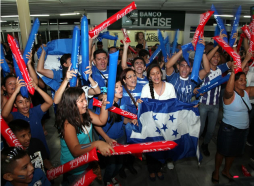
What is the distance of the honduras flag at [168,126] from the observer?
276cm

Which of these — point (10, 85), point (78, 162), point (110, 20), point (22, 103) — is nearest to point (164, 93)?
point (110, 20)

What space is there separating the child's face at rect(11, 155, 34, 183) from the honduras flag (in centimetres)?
143

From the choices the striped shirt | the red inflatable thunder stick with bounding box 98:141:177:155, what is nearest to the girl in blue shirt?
the red inflatable thunder stick with bounding box 98:141:177:155

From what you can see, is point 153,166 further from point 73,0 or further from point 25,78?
point 73,0

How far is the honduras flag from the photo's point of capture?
2.76 metres

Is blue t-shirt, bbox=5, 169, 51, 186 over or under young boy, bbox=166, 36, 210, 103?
under

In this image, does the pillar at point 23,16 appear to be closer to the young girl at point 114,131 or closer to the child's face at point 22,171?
the young girl at point 114,131

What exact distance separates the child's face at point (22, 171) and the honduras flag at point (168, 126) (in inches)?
56.4

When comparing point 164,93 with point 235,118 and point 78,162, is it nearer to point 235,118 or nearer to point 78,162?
point 235,118

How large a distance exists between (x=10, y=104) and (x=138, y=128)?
5.56ft

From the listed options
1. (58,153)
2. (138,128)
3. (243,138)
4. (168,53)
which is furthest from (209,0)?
(58,153)

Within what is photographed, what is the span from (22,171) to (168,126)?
1.95 m

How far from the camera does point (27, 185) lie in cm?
166

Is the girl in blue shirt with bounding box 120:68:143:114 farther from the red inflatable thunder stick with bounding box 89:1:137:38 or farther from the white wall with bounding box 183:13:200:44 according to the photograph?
the white wall with bounding box 183:13:200:44
